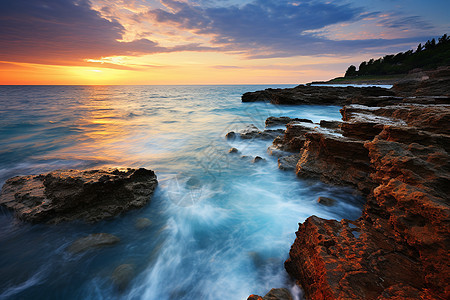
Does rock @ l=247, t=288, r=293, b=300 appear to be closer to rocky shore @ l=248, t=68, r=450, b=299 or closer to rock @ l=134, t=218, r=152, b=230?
rocky shore @ l=248, t=68, r=450, b=299

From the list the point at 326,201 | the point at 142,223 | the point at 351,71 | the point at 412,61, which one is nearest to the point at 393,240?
the point at 326,201

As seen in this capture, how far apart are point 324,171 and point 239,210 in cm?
309

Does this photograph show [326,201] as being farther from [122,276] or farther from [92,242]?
[92,242]

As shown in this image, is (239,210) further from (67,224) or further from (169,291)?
(67,224)

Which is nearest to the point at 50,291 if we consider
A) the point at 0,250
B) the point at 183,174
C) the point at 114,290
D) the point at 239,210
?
the point at 114,290

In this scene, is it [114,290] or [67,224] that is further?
[67,224]

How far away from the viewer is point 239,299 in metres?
3.27

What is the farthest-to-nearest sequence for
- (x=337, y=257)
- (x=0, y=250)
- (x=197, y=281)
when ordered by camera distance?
(x=0, y=250) → (x=197, y=281) → (x=337, y=257)

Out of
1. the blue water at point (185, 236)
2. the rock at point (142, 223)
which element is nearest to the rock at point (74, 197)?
the blue water at point (185, 236)

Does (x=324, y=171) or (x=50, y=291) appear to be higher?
(x=324, y=171)

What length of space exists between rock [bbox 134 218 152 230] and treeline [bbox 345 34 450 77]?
82.7 metres

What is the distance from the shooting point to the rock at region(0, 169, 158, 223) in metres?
4.51

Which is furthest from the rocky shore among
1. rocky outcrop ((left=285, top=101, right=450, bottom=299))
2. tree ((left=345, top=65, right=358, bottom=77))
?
tree ((left=345, top=65, right=358, bottom=77))

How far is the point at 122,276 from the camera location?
140 inches
